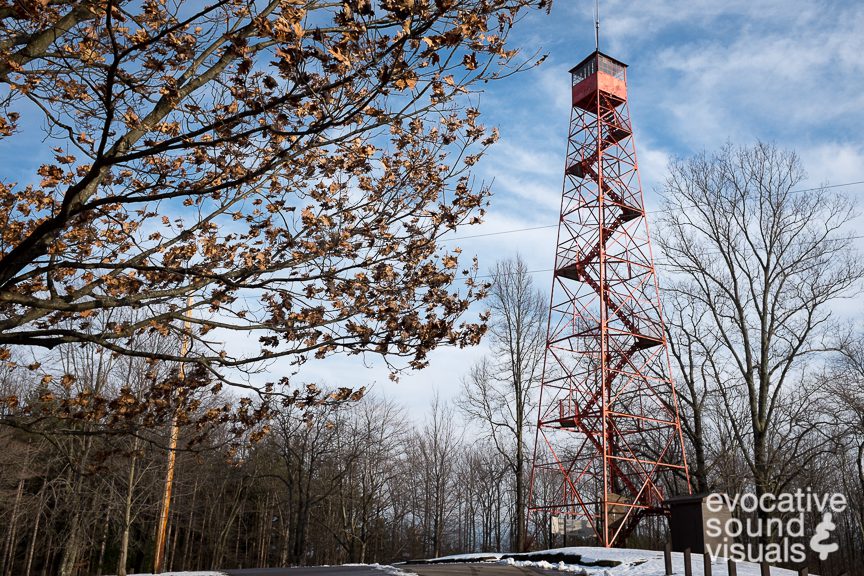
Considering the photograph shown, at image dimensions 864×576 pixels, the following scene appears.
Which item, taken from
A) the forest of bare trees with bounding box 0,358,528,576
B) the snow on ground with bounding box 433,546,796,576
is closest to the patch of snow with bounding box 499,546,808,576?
the snow on ground with bounding box 433,546,796,576

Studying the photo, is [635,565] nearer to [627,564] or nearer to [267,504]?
[627,564]

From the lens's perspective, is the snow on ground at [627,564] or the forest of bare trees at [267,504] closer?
the snow on ground at [627,564]

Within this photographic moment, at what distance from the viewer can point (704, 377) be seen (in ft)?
82.4

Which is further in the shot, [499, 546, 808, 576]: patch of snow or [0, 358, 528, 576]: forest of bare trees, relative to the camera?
[0, 358, 528, 576]: forest of bare trees

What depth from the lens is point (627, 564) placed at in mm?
13211

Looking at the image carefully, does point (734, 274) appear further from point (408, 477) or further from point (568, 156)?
point (408, 477)

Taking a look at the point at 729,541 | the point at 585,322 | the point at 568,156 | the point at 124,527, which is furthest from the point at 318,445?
the point at 729,541

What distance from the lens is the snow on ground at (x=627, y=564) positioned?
470 inches

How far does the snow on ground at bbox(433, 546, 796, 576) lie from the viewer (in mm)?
11930

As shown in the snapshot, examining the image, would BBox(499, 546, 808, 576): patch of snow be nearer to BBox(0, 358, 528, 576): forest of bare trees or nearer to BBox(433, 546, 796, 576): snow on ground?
BBox(433, 546, 796, 576): snow on ground

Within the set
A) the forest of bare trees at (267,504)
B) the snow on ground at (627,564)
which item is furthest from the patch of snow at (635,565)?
the forest of bare trees at (267,504)

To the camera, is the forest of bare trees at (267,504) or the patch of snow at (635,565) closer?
the patch of snow at (635,565)

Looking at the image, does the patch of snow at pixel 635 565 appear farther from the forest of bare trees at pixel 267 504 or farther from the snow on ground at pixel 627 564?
the forest of bare trees at pixel 267 504

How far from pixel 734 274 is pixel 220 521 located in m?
32.1
